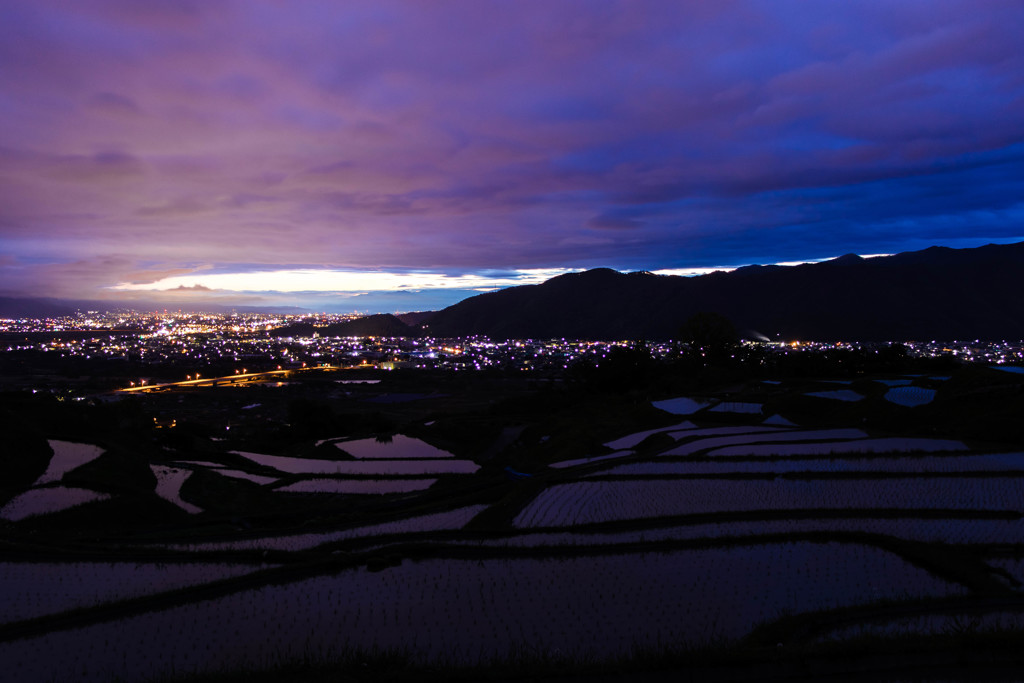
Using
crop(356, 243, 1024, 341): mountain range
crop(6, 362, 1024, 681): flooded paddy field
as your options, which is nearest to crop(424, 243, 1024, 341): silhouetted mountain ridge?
crop(356, 243, 1024, 341): mountain range

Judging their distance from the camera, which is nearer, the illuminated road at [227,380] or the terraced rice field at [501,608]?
the terraced rice field at [501,608]

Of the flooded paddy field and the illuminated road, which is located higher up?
the flooded paddy field

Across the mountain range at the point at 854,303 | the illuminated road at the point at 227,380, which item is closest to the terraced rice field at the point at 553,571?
the illuminated road at the point at 227,380

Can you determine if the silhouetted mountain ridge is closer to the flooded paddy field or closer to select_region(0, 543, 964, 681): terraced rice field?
the flooded paddy field

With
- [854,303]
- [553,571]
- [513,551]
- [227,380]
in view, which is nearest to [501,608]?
[553,571]

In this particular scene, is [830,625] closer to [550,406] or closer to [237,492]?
[237,492]

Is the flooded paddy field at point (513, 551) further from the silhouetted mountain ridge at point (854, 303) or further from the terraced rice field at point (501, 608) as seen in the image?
the silhouetted mountain ridge at point (854, 303)

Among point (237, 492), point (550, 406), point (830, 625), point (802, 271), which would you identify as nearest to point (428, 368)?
point (550, 406)

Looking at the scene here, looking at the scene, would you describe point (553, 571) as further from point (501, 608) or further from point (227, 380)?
point (227, 380)
